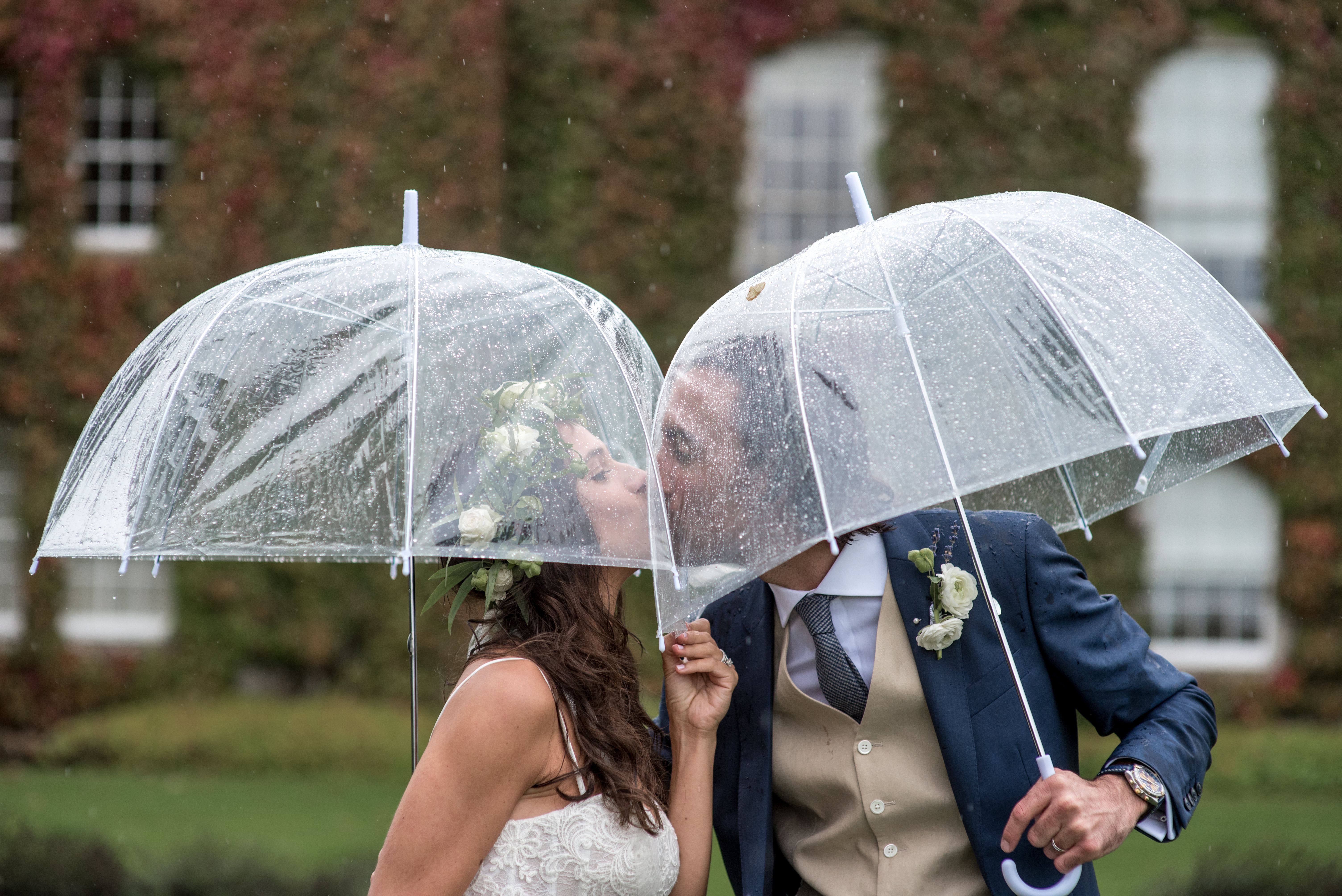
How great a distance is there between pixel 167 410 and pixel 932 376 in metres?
1.53

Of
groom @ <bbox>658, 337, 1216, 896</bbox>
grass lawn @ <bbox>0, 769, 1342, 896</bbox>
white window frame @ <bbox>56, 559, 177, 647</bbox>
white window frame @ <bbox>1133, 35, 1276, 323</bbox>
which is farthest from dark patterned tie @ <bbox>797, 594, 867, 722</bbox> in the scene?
white window frame @ <bbox>56, 559, 177, 647</bbox>

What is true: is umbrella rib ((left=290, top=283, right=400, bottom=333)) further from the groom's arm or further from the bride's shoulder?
the groom's arm

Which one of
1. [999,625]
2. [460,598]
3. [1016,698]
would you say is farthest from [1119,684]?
[460,598]

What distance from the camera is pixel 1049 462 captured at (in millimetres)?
2213

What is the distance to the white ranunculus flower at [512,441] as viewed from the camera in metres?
2.53

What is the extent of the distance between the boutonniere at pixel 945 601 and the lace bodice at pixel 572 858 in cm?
75

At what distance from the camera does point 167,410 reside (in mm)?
2574

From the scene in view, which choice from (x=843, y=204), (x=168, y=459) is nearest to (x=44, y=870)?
(x=168, y=459)

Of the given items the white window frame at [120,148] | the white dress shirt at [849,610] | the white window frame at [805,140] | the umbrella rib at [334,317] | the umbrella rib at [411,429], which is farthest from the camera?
the white window frame at [120,148]

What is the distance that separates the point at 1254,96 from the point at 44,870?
12.0 metres

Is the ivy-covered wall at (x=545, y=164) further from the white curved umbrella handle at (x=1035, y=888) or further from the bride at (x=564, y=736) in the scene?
the white curved umbrella handle at (x=1035, y=888)

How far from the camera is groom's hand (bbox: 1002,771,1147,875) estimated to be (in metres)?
2.37

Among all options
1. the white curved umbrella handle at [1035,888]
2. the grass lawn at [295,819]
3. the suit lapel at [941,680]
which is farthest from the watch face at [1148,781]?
the grass lawn at [295,819]

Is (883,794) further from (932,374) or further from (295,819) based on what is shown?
(295,819)
